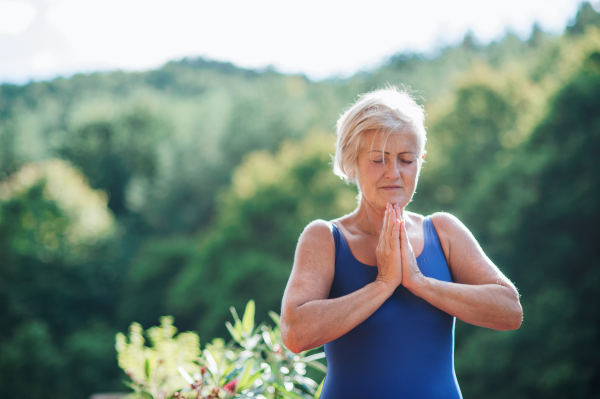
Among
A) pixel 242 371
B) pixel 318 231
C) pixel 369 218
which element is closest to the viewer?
pixel 318 231

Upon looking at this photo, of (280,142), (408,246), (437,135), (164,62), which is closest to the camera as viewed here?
(408,246)

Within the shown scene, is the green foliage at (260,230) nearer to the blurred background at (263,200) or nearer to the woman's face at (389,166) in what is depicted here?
the blurred background at (263,200)

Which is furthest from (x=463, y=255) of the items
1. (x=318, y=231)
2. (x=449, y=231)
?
(x=318, y=231)

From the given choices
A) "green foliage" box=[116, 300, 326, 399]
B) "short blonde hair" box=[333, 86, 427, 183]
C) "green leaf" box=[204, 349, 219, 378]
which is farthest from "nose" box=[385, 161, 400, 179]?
"green leaf" box=[204, 349, 219, 378]

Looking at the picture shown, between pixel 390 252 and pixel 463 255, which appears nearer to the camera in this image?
pixel 390 252

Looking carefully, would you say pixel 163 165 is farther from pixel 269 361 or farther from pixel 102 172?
pixel 269 361

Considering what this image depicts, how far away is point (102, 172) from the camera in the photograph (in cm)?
3550

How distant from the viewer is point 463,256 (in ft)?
5.96

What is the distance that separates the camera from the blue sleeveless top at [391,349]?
166 cm

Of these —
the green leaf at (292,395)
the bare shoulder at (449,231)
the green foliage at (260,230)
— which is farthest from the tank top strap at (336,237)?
the green foliage at (260,230)

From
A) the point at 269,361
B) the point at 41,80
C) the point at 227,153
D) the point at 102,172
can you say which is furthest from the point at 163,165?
the point at 269,361

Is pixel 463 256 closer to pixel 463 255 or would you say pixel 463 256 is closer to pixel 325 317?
pixel 463 255

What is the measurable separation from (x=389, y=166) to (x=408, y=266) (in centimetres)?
37

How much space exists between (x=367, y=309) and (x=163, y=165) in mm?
31407
